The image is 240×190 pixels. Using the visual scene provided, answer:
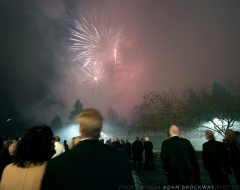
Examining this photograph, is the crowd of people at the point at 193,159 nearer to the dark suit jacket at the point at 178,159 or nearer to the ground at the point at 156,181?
the dark suit jacket at the point at 178,159

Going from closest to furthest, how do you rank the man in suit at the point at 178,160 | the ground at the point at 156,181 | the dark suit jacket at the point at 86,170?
the dark suit jacket at the point at 86,170, the man in suit at the point at 178,160, the ground at the point at 156,181

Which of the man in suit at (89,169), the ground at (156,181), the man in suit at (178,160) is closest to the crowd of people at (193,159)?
the man in suit at (178,160)

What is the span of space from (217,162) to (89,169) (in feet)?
16.8

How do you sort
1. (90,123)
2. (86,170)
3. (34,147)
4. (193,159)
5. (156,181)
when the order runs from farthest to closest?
(156,181)
(193,159)
(34,147)
(90,123)
(86,170)

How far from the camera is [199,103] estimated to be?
26.5 metres

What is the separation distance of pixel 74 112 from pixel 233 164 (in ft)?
244

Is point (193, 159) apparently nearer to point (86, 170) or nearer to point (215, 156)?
point (215, 156)

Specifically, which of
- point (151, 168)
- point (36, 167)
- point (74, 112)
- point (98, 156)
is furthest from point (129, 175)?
point (74, 112)

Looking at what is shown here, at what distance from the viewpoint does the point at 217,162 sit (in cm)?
507

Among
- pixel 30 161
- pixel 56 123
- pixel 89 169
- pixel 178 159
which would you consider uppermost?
pixel 56 123

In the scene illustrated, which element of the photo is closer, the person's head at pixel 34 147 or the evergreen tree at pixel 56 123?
the person's head at pixel 34 147

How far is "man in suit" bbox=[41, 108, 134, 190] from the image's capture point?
4.99 ft

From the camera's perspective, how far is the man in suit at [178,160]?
4.37 metres

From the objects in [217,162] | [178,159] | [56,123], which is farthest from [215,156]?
[56,123]
